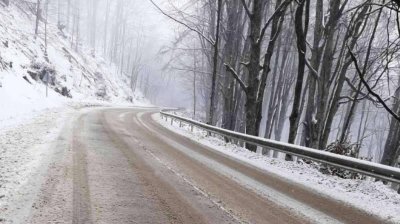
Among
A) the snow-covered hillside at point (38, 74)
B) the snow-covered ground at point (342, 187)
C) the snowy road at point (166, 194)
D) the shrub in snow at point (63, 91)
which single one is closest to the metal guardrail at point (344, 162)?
the snow-covered ground at point (342, 187)

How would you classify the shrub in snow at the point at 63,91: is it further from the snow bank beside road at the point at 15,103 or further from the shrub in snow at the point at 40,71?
the snow bank beside road at the point at 15,103

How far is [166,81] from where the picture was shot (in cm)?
12706

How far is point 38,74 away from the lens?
123 ft

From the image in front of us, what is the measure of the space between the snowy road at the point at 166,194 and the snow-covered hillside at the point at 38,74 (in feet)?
27.1

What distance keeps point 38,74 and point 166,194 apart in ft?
111

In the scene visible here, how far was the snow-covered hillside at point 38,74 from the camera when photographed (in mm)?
23891

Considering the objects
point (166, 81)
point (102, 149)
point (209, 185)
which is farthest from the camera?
point (166, 81)

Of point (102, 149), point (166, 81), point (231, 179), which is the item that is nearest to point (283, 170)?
point (231, 179)

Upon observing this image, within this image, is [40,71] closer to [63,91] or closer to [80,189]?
[63,91]

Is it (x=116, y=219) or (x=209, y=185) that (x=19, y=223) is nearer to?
(x=116, y=219)

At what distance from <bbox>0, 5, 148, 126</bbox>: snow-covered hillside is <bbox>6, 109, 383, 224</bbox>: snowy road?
8.27 meters

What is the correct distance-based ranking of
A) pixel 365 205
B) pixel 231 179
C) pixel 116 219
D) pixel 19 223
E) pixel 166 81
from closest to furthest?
pixel 19 223 < pixel 116 219 < pixel 365 205 < pixel 231 179 < pixel 166 81

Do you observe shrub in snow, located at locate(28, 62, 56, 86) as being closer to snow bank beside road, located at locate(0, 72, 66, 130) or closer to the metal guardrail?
snow bank beside road, located at locate(0, 72, 66, 130)

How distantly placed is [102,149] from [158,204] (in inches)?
212
